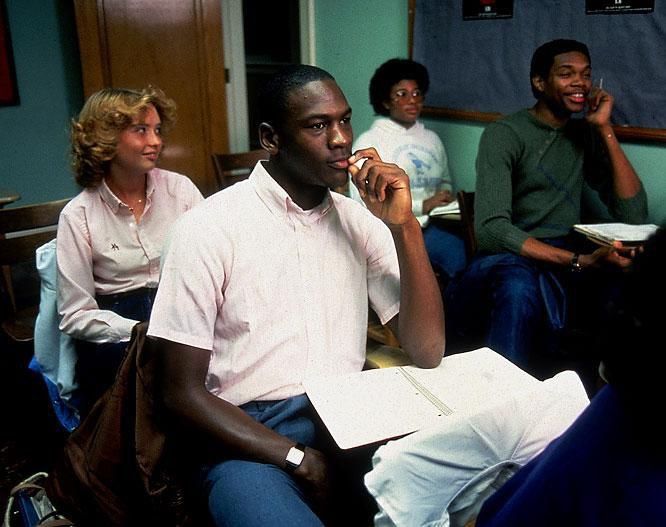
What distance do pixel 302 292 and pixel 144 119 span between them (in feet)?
3.48

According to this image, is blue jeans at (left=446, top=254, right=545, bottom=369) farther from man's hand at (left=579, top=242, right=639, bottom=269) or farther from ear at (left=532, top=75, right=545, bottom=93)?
ear at (left=532, top=75, right=545, bottom=93)

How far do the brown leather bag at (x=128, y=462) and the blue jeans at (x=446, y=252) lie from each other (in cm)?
153

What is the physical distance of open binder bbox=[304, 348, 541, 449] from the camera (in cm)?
105

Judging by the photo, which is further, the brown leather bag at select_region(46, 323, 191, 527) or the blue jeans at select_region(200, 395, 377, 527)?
the brown leather bag at select_region(46, 323, 191, 527)

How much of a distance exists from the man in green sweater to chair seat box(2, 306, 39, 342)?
4.60 ft

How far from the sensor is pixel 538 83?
2.33m

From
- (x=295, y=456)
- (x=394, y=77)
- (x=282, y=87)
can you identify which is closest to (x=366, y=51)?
(x=394, y=77)

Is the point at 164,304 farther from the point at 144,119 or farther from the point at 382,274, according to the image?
the point at 144,119

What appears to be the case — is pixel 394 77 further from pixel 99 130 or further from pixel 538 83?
pixel 99 130

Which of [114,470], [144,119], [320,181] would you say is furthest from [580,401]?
[144,119]

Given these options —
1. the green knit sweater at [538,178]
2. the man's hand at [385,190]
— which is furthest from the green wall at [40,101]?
the man's hand at [385,190]

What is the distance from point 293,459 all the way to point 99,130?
129 cm

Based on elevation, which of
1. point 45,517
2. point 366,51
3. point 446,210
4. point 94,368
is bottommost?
point 45,517

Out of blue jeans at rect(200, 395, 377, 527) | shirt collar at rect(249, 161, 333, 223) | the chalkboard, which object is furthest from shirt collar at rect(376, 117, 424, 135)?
blue jeans at rect(200, 395, 377, 527)
